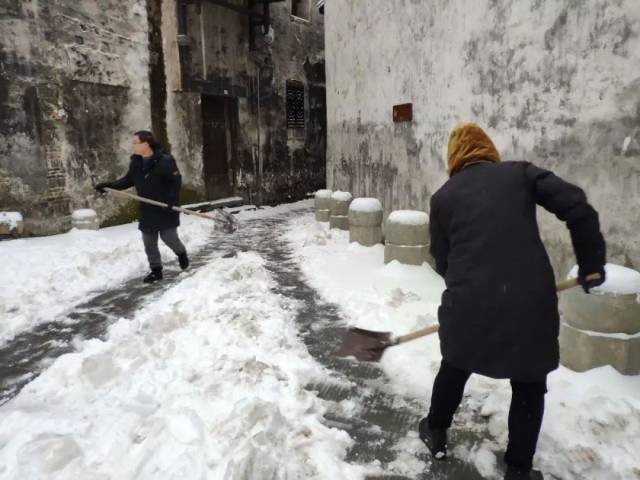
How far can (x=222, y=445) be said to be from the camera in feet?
7.98

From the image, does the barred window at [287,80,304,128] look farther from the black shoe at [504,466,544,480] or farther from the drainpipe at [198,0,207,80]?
the black shoe at [504,466,544,480]

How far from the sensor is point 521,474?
88.2 inches

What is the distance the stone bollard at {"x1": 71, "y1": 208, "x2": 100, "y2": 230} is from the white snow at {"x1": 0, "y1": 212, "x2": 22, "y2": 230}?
960 millimetres

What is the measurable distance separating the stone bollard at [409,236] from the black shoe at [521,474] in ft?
11.8

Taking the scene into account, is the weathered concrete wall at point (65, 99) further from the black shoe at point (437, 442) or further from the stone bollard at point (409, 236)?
the black shoe at point (437, 442)

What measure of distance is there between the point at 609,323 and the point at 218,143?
35.6 feet

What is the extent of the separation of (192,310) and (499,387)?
2.86 metres

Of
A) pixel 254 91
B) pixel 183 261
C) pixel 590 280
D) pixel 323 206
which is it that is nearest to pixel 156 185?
pixel 183 261

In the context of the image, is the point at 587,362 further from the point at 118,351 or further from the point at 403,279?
the point at 118,351

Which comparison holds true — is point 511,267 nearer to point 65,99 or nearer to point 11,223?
point 11,223

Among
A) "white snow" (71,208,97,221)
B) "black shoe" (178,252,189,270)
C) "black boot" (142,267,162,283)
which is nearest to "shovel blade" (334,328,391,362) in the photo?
"black boot" (142,267,162,283)

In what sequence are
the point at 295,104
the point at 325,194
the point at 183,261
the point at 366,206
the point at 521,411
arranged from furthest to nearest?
the point at 295,104 < the point at 325,194 < the point at 366,206 < the point at 183,261 < the point at 521,411

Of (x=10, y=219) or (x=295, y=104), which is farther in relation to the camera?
(x=295, y=104)

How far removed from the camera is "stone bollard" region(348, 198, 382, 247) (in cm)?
719
